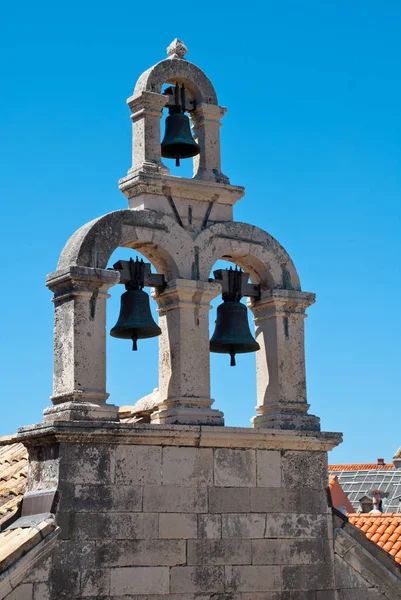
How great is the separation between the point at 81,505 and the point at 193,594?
1248 millimetres

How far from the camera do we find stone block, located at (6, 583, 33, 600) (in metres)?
8.25

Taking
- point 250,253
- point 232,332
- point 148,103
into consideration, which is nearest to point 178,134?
point 148,103

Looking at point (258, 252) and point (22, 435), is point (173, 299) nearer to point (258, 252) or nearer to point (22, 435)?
point (258, 252)

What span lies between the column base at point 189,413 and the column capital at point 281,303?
1178 millimetres

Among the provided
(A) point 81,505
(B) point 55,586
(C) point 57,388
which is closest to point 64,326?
(C) point 57,388

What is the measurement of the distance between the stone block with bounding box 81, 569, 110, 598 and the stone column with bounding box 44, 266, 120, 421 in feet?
3.94

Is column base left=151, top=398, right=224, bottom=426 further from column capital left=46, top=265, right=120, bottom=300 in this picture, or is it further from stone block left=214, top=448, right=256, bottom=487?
column capital left=46, top=265, right=120, bottom=300

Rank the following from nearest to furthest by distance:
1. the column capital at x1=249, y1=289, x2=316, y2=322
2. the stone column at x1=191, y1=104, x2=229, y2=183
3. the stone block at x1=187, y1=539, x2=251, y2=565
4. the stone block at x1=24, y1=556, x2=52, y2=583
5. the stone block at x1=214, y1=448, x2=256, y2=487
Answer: the stone block at x1=24, y1=556, x2=52, y2=583 → the stone block at x1=187, y1=539, x2=251, y2=565 → the stone block at x1=214, y1=448, x2=256, y2=487 → the column capital at x1=249, y1=289, x2=316, y2=322 → the stone column at x1=191, y1=104, x2=229, y2=183

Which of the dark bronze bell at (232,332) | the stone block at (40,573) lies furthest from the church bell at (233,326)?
the stone block at (40,573)

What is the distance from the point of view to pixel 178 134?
10.4 metres

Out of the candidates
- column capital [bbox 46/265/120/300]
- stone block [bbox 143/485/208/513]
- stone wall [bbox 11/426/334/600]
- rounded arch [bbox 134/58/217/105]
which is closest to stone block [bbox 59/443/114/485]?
stone wall [bbox 11/426/334/600]

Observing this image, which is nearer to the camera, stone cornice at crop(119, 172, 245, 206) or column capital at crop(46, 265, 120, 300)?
column capital at crop(46, 265, 120, 300)

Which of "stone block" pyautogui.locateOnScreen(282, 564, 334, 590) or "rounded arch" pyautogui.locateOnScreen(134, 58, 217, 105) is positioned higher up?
"rounded arch" pyautogui.locateOnScreen(134, 58, 217, 105)

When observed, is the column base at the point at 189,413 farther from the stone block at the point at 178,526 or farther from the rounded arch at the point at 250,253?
the rounded arch at the point at 250,253
